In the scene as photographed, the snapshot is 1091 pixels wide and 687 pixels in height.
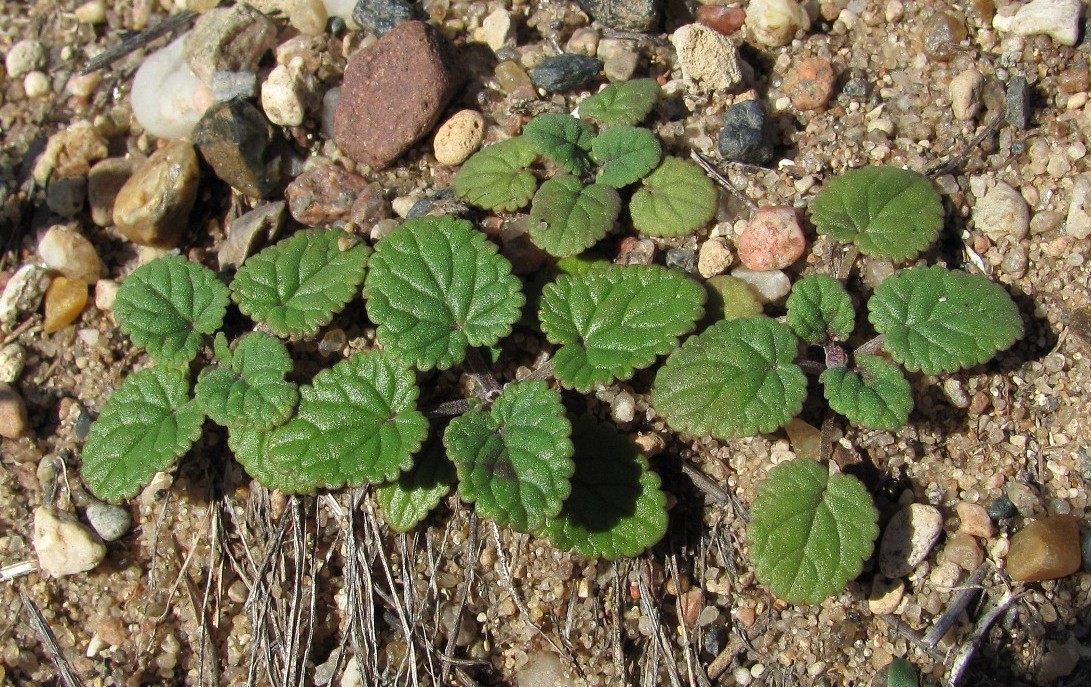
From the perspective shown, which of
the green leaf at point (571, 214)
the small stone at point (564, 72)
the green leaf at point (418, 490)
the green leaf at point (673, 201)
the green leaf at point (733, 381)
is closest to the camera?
the green leaf at point (733, 381)

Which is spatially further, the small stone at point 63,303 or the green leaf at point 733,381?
the small stone at point 63,303

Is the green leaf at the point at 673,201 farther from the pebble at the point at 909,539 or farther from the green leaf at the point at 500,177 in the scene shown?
the pebble at the point at 909,539

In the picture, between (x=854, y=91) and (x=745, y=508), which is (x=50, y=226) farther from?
(x=854, y=91)

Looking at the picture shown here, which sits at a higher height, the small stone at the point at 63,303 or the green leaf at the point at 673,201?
the green leaf at the point at 673,201

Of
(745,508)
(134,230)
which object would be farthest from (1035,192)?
(134,230)

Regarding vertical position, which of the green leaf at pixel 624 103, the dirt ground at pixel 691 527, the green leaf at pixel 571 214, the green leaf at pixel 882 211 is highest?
the green leaf at pixel 624 103

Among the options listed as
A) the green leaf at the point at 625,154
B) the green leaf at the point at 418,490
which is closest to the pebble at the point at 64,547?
the green leaf at the point at 418,490
